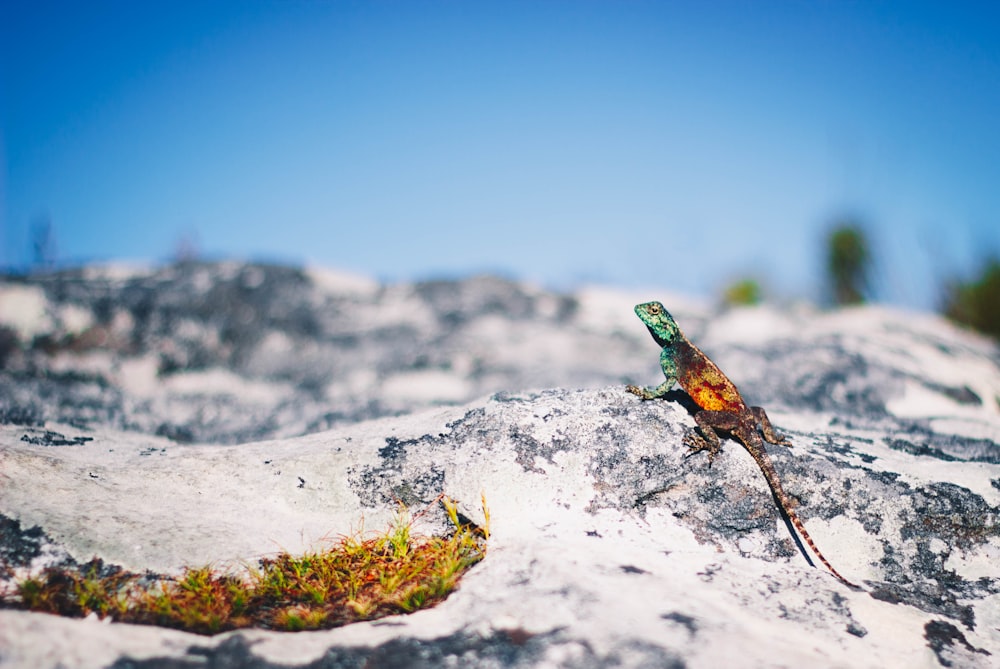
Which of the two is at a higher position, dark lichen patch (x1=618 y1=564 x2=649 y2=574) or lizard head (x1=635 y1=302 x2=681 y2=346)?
lizard head (x1=635 y1=302 x2=681 y2=346)

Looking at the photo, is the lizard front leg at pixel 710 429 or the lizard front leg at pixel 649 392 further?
the lizard front leg at pixel 649 392

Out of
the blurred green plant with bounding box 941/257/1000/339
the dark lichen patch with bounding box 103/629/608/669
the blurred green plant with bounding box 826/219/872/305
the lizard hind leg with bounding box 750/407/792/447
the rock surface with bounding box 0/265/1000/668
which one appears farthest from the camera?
the blurred green plant with bounding box 826/219/872/305

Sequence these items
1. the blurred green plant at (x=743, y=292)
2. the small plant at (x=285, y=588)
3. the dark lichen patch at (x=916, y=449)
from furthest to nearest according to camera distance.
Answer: the blurred green plant at (x=743, y=292), the dark lichen patch at (x=916, y=449), the small plant at (x=285, y=588)

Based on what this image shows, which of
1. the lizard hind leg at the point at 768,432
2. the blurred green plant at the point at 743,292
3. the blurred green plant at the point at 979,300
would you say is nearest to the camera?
the lizard hind leg at the point at 768,432

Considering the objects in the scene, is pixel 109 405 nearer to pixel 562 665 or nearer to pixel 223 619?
pixel 223 619

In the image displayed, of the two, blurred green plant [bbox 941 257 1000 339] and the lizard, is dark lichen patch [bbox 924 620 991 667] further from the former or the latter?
blurred green plant [bbox 941 257 1000 339]

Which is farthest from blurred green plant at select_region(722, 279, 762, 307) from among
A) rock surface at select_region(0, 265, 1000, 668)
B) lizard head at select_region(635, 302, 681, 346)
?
lizard head at select_region(635, 302, 681, 346)

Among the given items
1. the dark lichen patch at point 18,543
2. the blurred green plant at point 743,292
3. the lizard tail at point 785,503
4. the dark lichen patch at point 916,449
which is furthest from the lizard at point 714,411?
the blurred green plant at point 743,292

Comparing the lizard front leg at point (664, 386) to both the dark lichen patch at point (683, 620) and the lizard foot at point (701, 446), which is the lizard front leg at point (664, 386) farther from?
the dark lichen patch at point (683, 620)
